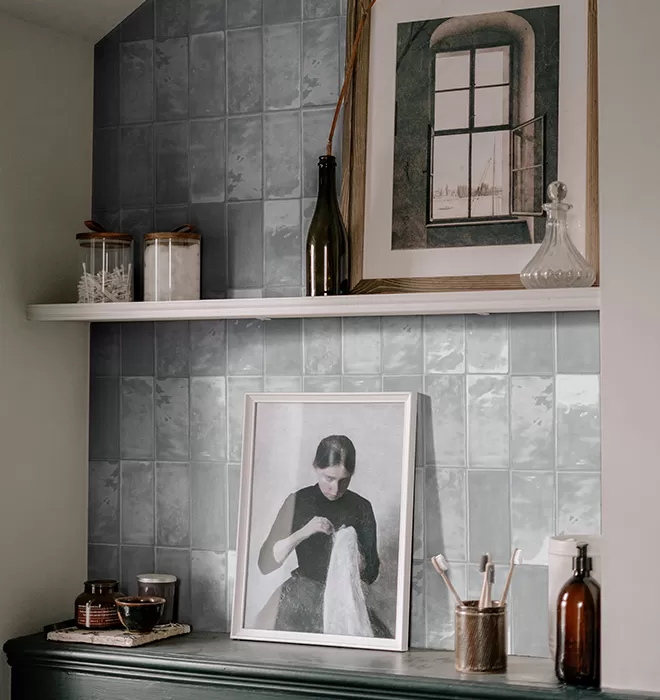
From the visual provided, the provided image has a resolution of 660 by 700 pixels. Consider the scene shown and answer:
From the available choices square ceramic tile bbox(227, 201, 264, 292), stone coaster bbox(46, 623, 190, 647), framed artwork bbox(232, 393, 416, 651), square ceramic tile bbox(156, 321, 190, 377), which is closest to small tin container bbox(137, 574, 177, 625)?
stone coaster bbox(46, 623, 190, 647)

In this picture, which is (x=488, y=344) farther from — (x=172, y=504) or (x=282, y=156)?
(x=172, y=504)

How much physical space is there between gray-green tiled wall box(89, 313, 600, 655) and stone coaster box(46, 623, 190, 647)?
0.40 ft

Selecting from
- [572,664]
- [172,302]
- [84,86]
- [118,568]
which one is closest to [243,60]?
[84,86]

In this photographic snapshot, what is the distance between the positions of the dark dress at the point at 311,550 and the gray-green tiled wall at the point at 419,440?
11cm

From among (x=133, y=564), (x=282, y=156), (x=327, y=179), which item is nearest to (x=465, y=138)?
(x=327, y=179)

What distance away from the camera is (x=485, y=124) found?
229 cm

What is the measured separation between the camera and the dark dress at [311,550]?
2.35 metres

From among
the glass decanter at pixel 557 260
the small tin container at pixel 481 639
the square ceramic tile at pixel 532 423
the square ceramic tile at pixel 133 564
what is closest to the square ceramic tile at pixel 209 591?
the square ceramic tile at pixel 133 564

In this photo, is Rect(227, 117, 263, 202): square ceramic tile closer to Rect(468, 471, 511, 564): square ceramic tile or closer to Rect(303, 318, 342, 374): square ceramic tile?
Rect(303, 318, 342, 374): square ceramic tile

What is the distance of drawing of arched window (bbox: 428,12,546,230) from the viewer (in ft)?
7.40

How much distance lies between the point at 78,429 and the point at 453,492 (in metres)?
0.93

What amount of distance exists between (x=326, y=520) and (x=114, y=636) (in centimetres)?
52

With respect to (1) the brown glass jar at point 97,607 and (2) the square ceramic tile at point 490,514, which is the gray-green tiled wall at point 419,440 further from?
(1) the brown glass jar at point 97,607

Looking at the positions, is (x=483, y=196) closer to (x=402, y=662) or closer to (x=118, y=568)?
(x=402, y=662)
